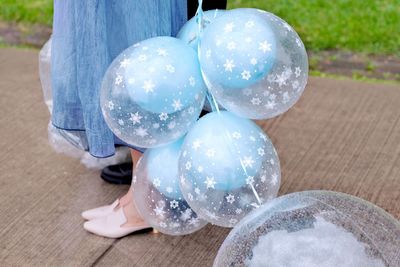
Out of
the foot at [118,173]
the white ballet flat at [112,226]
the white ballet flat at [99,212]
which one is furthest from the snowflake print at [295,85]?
the foot at [118,173]

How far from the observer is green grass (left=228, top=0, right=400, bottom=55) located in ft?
17.0

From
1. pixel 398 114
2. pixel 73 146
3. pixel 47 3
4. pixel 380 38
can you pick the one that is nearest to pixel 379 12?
pixel 380 38

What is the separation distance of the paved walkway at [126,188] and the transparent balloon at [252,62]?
834 millimetres

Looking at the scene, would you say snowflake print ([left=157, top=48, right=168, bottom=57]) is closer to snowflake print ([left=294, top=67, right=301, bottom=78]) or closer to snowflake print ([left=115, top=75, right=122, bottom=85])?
snowflake print ([left=115, top=75, right=122, bottom=85])

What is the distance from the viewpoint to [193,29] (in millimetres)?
2525

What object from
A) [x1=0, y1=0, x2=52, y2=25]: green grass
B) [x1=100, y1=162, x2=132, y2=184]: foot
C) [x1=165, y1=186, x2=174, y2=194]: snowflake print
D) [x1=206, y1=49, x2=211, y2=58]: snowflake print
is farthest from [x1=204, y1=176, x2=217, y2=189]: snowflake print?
[x1=0, y1=0, x2=52, y2=25]: green grass

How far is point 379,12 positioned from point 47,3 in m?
2.39

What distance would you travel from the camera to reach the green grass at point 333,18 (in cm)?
518

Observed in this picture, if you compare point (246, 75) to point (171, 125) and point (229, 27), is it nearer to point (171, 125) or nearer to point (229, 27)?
point (229, 27)

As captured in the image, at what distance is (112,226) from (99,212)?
0.38ft

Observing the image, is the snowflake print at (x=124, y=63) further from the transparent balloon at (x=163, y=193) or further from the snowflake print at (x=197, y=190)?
the snowflake print at (x=197, y=190)

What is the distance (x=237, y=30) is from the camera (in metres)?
2.25

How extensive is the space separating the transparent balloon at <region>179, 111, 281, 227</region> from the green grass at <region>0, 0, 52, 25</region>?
354 centimetres

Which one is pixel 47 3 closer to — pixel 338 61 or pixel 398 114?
pixel 338 61
